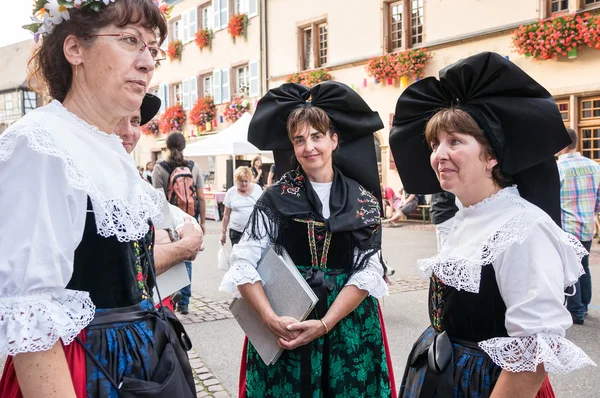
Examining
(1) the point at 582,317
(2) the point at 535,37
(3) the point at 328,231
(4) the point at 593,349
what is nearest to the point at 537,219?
(3) the point at 328,231

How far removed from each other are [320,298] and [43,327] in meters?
1.42

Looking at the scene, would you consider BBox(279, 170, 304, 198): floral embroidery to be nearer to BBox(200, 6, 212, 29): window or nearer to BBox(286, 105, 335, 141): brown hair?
BBox(286, 105, 335, 141): brown hair

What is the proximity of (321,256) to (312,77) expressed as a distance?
14.7 metres

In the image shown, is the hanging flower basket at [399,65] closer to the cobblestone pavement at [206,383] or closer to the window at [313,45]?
the window at [313,45]

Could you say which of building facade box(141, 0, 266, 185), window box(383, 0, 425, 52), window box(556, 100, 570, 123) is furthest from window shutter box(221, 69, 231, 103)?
window box(556, 100, 570, 123)

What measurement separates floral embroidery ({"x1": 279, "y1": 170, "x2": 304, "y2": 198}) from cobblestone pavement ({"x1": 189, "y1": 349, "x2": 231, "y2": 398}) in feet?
5.63

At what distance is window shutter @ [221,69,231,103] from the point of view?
67.3 feet

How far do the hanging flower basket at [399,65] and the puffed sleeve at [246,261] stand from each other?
12.3 metres

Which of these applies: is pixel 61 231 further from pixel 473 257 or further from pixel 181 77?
pixel 181 77

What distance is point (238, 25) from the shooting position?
19781 mm

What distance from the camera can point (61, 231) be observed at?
1.22 meters

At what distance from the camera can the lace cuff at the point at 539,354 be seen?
1.52m

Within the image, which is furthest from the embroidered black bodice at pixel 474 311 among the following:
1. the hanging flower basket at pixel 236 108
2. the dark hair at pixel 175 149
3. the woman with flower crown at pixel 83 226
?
the hanging flower basket at pixel 236 108

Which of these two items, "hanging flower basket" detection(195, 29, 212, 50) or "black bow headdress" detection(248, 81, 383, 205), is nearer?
"black bow headdress" detection(248, 81, 383, 205)
